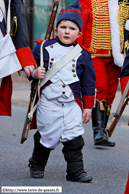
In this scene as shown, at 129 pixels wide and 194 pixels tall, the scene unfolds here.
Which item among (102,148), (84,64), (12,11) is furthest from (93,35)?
(12,11)

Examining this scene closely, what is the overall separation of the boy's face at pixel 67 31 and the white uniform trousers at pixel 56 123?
1.72 ft

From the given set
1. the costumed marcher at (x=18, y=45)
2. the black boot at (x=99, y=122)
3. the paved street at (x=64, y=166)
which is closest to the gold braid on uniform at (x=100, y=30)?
the black boot at (x=99, y=122)

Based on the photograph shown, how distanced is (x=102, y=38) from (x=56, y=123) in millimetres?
2168

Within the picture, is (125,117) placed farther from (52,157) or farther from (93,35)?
(52,157)

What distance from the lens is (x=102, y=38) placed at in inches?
235

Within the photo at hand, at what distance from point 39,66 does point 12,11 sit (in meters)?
0.62

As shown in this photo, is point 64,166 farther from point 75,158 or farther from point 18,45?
point 18,45

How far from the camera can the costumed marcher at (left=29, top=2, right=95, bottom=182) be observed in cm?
408

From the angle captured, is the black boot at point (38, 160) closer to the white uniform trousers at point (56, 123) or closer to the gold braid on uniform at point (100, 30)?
the white uniform trousers at point (56, 123)

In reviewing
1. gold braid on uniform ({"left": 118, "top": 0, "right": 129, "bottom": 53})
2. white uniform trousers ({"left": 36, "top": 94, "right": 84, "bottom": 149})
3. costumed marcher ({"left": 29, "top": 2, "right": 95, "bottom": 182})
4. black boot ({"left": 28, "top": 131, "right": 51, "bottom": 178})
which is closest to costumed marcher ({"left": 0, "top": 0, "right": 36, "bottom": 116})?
costumed marcher ({"left": 29, "top": 2, "right": 95, "bottom": 182})

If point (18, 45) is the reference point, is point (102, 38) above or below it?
below

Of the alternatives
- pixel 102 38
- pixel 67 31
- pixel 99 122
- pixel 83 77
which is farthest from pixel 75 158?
pixel 102 38

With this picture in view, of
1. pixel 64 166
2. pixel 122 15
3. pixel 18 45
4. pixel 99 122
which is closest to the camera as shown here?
pixel 18 45

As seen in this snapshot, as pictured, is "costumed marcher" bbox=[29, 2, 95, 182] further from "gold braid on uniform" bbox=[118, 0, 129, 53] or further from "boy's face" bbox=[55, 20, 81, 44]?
"gold braid on uniform" bbox=[118, 0, 129, 53]
